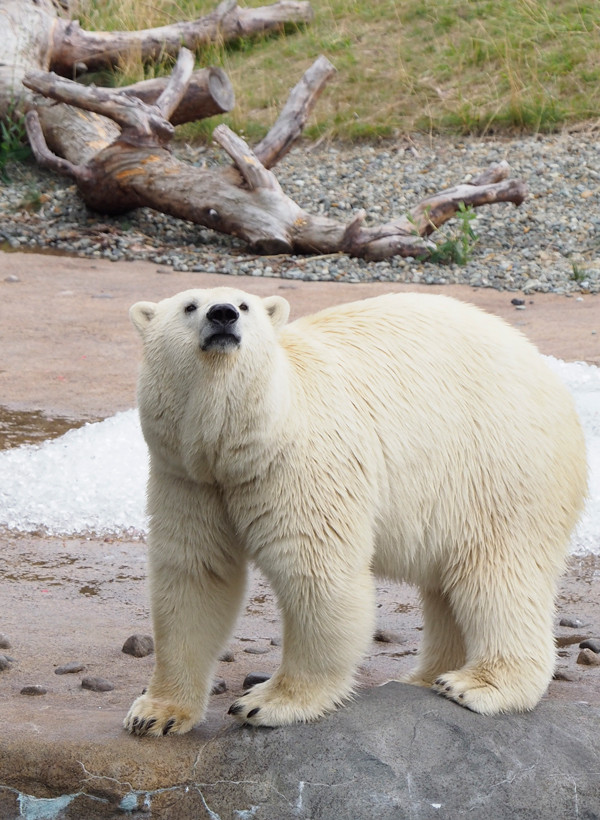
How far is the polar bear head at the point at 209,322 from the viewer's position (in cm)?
255

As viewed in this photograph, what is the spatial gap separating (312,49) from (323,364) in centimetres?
1210

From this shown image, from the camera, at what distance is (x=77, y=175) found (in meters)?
9.97

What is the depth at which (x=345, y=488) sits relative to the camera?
2838 millimetres

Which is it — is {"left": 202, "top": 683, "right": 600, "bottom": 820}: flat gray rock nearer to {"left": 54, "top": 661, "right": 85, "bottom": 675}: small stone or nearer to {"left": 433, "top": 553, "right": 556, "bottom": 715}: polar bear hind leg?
{"left": 433, "top": 553, "right": 556, "bottom": 715}: polar bear hind leg

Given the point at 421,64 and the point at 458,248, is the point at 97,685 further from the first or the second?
the point at 421,64

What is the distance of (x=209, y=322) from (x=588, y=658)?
195cm

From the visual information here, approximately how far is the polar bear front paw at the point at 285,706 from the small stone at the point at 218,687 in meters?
0.58

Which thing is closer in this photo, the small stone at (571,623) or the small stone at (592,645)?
the small stone at (592,645)

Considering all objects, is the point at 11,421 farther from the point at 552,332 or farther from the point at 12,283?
the point at 552,332

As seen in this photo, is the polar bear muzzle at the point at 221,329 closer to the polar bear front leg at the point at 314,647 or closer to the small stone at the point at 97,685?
the polar bear front leg at the point at 314,647

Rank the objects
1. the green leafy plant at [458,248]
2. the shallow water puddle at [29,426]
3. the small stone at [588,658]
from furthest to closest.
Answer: the green leafy plant at [458,248]
the shallow water puddle at [29,426]
the small stone at [588,658]

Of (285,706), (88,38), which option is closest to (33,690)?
(285,706)

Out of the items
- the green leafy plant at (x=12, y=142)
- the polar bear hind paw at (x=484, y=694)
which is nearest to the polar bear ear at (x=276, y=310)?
the polar bear hind paw at (x=484, y=694)

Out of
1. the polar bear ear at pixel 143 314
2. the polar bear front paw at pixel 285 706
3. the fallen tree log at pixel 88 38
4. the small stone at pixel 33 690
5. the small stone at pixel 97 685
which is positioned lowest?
the small stone at pixel 97 685
